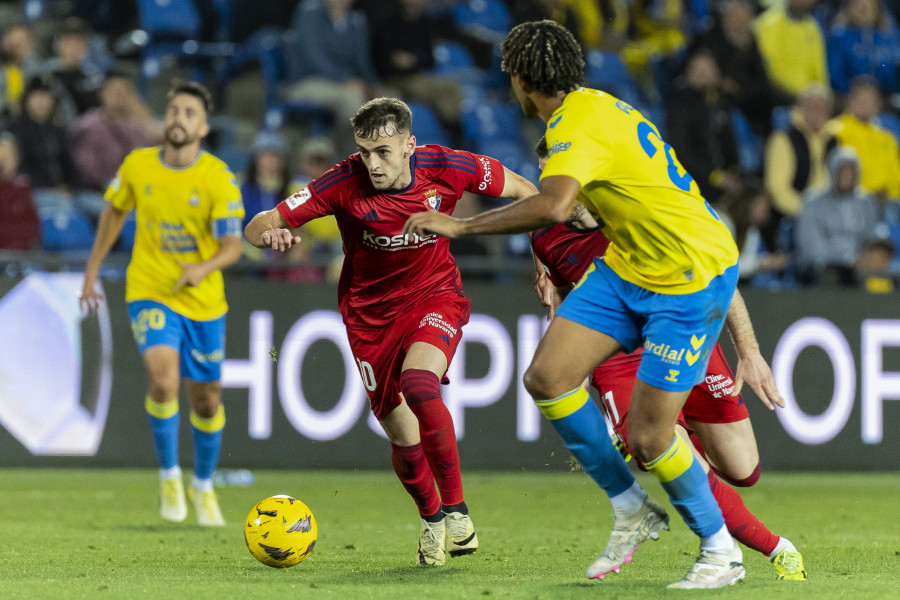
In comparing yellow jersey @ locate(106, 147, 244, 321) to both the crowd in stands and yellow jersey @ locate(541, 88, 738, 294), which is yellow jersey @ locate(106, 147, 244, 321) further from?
yellow jersey @ locate(541, 88, 738, 294)

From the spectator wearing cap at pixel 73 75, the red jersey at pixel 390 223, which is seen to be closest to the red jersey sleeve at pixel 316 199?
the red jersey at pixel 390 223

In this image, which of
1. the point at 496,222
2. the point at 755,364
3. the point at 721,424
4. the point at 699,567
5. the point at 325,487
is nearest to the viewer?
the point at 496,222

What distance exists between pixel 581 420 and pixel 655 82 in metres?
11.5

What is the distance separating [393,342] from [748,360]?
188cm

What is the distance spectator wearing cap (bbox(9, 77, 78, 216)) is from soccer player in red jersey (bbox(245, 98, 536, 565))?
Answer: 6958 mm

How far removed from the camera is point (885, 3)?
16906 mm

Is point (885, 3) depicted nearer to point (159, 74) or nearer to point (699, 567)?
point (159, 74)

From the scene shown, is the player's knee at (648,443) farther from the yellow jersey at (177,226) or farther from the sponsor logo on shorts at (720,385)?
the yellow jersey at (177,226)

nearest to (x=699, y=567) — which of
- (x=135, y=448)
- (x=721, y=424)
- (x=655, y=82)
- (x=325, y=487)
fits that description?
(x=721, y=424)

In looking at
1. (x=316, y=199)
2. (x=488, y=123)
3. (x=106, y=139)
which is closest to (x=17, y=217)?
(x=106, y=139)

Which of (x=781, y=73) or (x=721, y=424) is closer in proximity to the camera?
(x=721, y=424)

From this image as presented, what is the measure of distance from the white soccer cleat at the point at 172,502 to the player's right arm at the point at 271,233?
9.27ft

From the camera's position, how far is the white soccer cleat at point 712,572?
5.04 m

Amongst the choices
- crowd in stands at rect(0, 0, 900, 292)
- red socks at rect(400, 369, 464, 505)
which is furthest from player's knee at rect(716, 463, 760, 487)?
crowd in stands at rect(0, 0, 900, 292)
